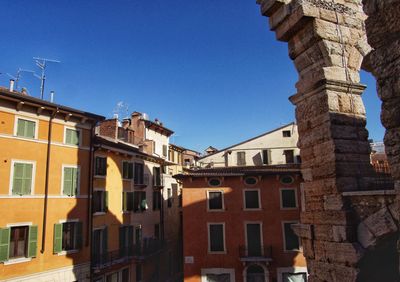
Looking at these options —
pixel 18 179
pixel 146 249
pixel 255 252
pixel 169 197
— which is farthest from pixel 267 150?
pixel 18 179

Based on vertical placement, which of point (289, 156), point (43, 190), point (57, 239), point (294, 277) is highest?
point (289, 156)

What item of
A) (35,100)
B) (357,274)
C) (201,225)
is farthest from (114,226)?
(357,274)

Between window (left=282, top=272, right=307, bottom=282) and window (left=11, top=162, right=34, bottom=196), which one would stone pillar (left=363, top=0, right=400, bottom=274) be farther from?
window (left=282, top=272, right=307, bottom=282)

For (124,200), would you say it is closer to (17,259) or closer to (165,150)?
(17,259)

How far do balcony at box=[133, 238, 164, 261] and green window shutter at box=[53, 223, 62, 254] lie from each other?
6.55 m

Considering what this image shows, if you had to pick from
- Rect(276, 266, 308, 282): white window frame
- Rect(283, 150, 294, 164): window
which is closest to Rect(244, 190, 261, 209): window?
Rect(276, 266, 308, 282): white window frame

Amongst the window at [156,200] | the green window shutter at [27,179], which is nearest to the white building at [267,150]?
the window at [156,200]

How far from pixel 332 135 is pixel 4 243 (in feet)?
50.9

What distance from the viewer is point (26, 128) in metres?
16.8

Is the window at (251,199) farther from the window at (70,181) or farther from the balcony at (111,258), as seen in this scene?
the window at (70,181)

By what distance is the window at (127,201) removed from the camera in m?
23.0

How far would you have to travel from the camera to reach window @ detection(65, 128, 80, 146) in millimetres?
18820

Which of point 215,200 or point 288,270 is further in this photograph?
point 215,200

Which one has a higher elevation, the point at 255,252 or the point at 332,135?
the point at 332,135
